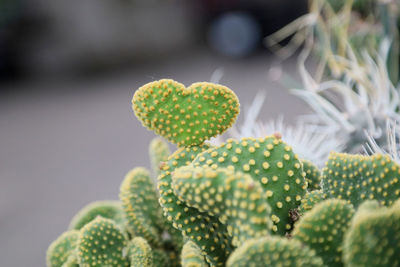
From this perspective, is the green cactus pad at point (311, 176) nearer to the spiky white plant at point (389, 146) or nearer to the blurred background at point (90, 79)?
the spiky white plant at point (389, 146)

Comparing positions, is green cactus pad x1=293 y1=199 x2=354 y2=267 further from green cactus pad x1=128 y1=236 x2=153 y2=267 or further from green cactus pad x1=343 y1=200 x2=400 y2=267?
green cactus pad x1=128 y1=236 x2=153 y2=267

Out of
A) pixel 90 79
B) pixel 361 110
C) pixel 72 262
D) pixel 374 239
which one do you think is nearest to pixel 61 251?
pixel 72 262

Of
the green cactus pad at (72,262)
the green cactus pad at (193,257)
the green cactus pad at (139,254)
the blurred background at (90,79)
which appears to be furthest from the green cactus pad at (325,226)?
the blurred background at (90,79)

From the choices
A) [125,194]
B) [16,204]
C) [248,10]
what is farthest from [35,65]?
[125,194]

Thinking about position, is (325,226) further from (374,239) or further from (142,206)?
(142,206)

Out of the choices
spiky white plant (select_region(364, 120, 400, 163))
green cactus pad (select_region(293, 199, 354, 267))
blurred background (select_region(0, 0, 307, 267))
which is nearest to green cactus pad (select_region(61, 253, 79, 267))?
green cactus pad (select_region(293, 199, 354, 267))
